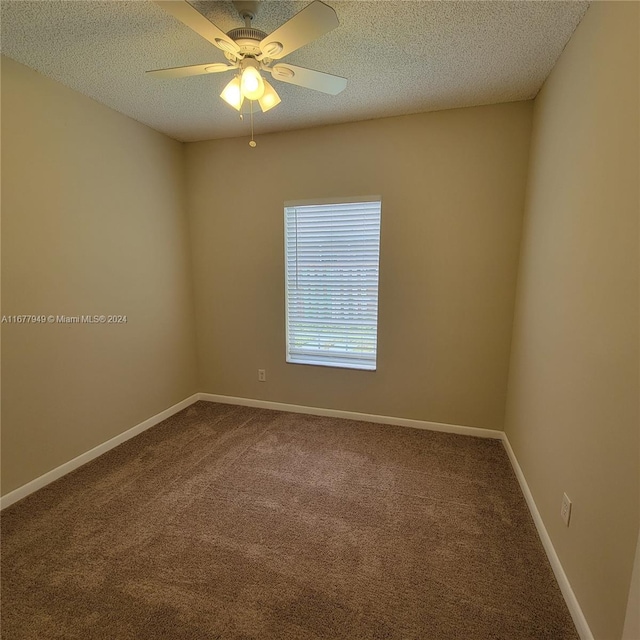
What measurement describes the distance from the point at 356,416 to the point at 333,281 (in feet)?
4.16

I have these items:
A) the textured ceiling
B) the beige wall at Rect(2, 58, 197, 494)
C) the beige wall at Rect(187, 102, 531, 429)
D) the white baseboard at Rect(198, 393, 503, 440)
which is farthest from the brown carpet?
the textured ceiling

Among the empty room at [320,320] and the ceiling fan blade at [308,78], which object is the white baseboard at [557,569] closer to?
the empty room at [320,320]

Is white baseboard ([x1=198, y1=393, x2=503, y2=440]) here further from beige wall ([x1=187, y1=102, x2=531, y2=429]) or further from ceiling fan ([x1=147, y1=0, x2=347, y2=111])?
ceiling fan ([x1=147, y1=0, x2=347, y2=111])

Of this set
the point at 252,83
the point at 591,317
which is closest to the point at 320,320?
the point at 252,83

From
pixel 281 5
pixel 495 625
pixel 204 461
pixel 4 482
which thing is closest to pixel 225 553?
pixel 204 461

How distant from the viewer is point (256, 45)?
1502 millimetres

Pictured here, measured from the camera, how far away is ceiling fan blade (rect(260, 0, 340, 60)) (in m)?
1.21

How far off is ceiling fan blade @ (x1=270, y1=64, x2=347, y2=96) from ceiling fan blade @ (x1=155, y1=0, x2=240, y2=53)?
22 centimetres

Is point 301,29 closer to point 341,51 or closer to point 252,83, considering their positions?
point 252,83

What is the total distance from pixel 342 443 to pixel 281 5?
8.98ft

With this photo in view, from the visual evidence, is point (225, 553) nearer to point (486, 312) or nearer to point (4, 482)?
point (4, 482)

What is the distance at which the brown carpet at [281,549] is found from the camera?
1342mm

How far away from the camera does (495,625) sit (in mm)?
1329

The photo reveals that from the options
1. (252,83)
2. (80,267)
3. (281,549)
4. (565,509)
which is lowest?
(281,549)
